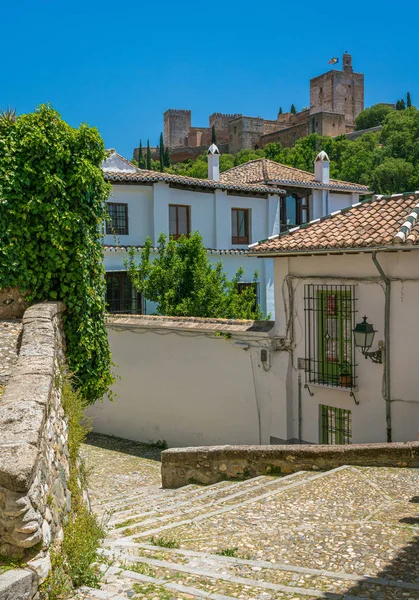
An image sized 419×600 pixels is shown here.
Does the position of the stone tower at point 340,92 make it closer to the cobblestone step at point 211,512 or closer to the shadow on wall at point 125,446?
the shadow on wall at point 125,446

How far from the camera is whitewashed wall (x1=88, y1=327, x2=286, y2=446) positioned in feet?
36.2

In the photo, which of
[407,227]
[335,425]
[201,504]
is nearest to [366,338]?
[407,227]

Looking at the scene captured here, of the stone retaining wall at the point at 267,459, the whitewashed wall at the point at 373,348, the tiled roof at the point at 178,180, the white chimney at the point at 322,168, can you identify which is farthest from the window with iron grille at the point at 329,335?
the white chimney at the point at 322,168

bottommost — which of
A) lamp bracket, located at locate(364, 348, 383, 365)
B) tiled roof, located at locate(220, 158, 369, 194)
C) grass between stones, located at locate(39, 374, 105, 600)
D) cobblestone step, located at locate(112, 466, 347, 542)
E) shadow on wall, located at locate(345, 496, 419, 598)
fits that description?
cobblestone step, located at locate(112, 466, 347, 542)

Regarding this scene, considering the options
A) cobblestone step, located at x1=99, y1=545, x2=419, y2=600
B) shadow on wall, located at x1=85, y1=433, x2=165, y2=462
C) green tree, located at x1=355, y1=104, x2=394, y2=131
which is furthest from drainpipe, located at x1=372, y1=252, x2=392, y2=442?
green tree, located at x1=355, y1=104, x2=394, y2=131

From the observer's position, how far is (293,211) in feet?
85.1

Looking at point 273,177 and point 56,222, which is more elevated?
point 273,177

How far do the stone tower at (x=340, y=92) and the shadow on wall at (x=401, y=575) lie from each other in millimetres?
85142

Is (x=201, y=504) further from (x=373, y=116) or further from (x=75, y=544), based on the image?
(x=373, y=116)

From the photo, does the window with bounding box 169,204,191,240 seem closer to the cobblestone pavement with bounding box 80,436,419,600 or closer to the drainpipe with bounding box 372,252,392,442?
the drainpipe with bounding box 372,252,392,442

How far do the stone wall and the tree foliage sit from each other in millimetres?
2553

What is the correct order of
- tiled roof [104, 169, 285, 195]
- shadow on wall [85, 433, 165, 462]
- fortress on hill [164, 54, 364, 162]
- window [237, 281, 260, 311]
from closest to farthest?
shadow on wall [85, 433, 165, 462], tiled roof [104, 169, 285, 195], window [237, 281, 260, 311], fortress on hill [164, 54, 364, 162]

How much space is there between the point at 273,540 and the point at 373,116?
2994 inches

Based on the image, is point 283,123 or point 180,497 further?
point 283,123
